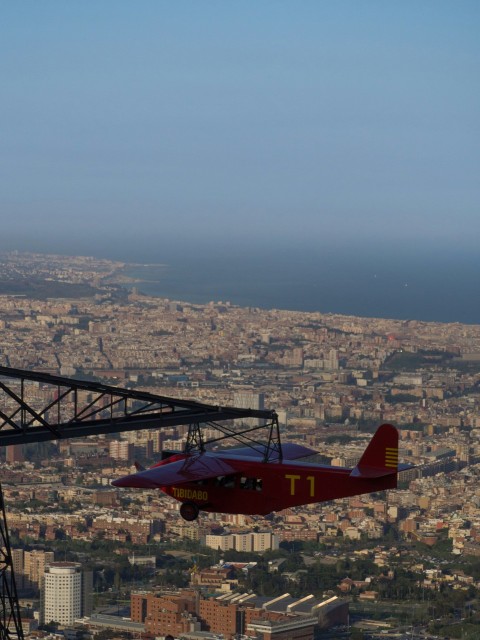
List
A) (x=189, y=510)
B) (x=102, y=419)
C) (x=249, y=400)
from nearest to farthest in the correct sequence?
(x=102, y=419)
(x=189, y=510)
(x=249, y=400)

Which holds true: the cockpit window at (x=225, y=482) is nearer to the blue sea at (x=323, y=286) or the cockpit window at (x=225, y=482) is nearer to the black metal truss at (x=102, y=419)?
the black metal truss at (x=102, y=419)

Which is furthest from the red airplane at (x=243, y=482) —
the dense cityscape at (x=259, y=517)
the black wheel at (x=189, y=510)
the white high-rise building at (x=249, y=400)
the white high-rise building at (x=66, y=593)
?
the white high-rise building at (x=249, y=400)

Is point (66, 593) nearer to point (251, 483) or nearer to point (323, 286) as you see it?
point (251, 483)

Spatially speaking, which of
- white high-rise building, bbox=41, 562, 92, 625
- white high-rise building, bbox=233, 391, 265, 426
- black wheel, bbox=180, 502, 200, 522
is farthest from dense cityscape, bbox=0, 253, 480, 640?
black wheel, bbox=180, 502, 200, 522

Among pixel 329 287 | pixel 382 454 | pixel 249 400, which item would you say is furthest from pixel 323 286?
pixel 382 454

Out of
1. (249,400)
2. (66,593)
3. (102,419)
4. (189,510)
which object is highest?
(102,419)

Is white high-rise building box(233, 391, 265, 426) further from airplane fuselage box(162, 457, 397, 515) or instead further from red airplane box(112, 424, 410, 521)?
airplane fuselage box(162, 457, 397, 515)

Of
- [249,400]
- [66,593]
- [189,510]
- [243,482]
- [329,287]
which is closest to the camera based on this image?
[243,482]

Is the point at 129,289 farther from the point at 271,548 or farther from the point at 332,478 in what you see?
the point at 332,478

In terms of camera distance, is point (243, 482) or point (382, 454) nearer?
point (243, 482)
